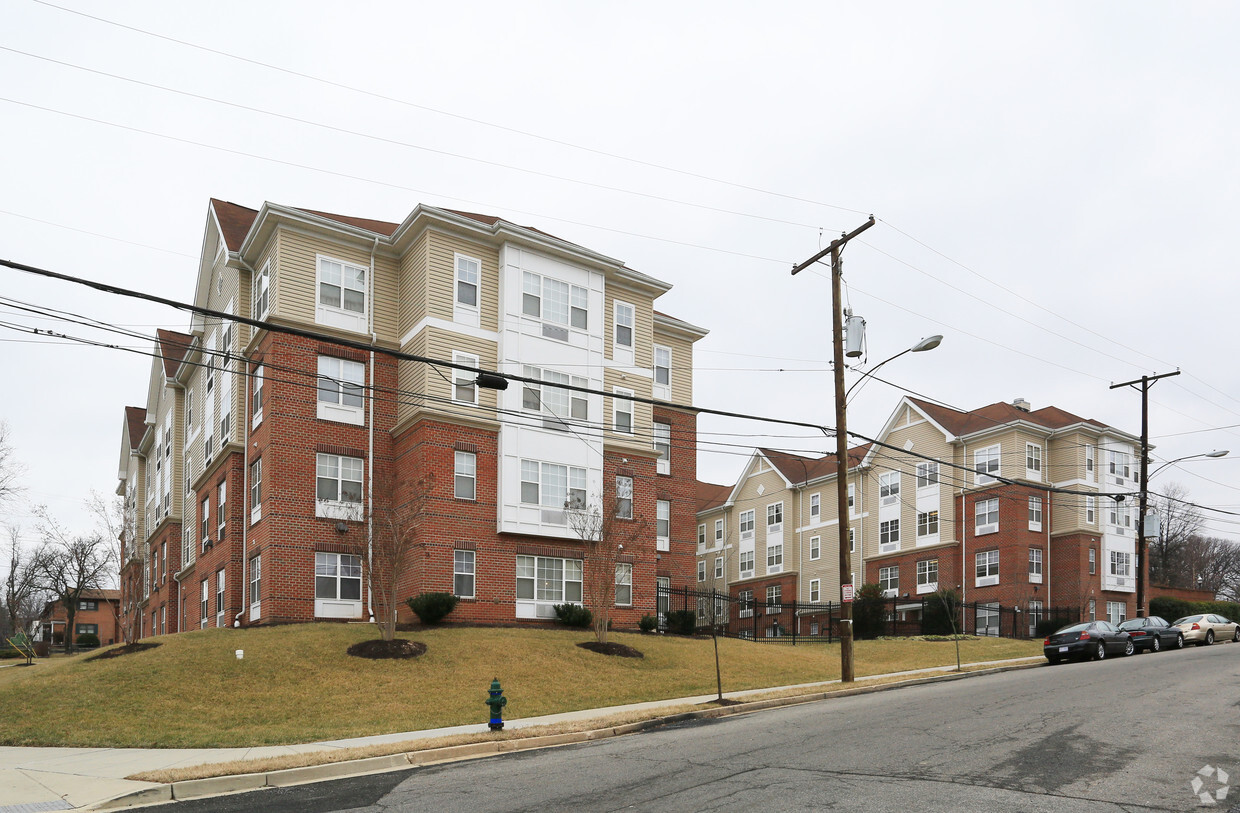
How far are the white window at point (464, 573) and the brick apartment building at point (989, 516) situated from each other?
25953 mm

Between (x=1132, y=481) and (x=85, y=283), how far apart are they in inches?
2197

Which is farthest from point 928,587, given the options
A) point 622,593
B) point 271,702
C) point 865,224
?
point 271,702

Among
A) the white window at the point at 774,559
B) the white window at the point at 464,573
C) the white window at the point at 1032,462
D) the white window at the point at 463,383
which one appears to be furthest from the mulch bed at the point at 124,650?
the white window at the point at 774,559

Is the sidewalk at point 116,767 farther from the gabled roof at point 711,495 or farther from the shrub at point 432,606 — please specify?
the gabled roof at point 711,495

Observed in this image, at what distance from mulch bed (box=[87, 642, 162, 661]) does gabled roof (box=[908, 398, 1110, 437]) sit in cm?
4026

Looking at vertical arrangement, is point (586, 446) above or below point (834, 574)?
above

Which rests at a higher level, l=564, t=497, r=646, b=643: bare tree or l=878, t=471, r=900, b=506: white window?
l=878, t=471, r=900, b=506: white window

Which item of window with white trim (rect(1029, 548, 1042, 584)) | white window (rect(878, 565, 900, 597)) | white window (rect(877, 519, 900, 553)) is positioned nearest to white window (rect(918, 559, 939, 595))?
white window (rect(878, 565, 900, 597))

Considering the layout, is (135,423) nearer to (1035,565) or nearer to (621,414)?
(621,414)

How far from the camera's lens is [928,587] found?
54.3m

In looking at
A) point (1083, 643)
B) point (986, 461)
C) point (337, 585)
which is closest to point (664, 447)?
point (337, 585)

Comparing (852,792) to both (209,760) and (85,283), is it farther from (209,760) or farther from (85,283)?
(85,283)

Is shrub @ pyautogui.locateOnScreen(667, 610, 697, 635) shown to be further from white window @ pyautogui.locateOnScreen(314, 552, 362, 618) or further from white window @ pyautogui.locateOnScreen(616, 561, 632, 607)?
white window @ pyautogui.locateOnScreen(314, 552, 362, 618)

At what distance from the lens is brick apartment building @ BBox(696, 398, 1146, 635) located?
51.1 meters
